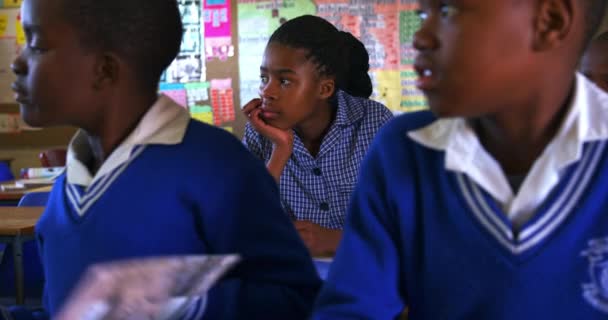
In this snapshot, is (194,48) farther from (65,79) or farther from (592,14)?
(592,14)

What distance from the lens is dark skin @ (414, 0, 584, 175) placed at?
0.77 metres

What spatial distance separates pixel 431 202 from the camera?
869 millimetres

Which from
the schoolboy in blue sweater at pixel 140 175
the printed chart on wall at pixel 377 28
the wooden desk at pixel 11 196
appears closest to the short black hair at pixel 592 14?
the schoolboy in blue sweater at pixel 140 175

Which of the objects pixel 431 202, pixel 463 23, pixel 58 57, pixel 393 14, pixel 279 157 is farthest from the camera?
→ pixel 393 14

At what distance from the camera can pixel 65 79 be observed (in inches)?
41.9

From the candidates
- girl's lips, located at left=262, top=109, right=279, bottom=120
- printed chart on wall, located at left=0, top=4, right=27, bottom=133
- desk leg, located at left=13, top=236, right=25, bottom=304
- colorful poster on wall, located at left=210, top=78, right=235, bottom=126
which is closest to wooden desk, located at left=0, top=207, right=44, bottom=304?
desk leg, located at left=13, top=236, right=25, bottom=304

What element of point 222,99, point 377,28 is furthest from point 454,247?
point 222,99

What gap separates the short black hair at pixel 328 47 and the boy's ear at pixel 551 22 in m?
1.35

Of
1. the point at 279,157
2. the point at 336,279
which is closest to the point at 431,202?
the point at 336,279

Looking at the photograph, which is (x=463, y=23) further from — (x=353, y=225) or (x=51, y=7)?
(x=51, y=7)

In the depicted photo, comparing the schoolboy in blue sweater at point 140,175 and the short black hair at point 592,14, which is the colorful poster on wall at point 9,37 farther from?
the short black hair at point 592,14

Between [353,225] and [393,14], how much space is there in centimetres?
403

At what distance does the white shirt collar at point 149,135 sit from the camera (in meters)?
1.06

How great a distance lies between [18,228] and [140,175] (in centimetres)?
156
